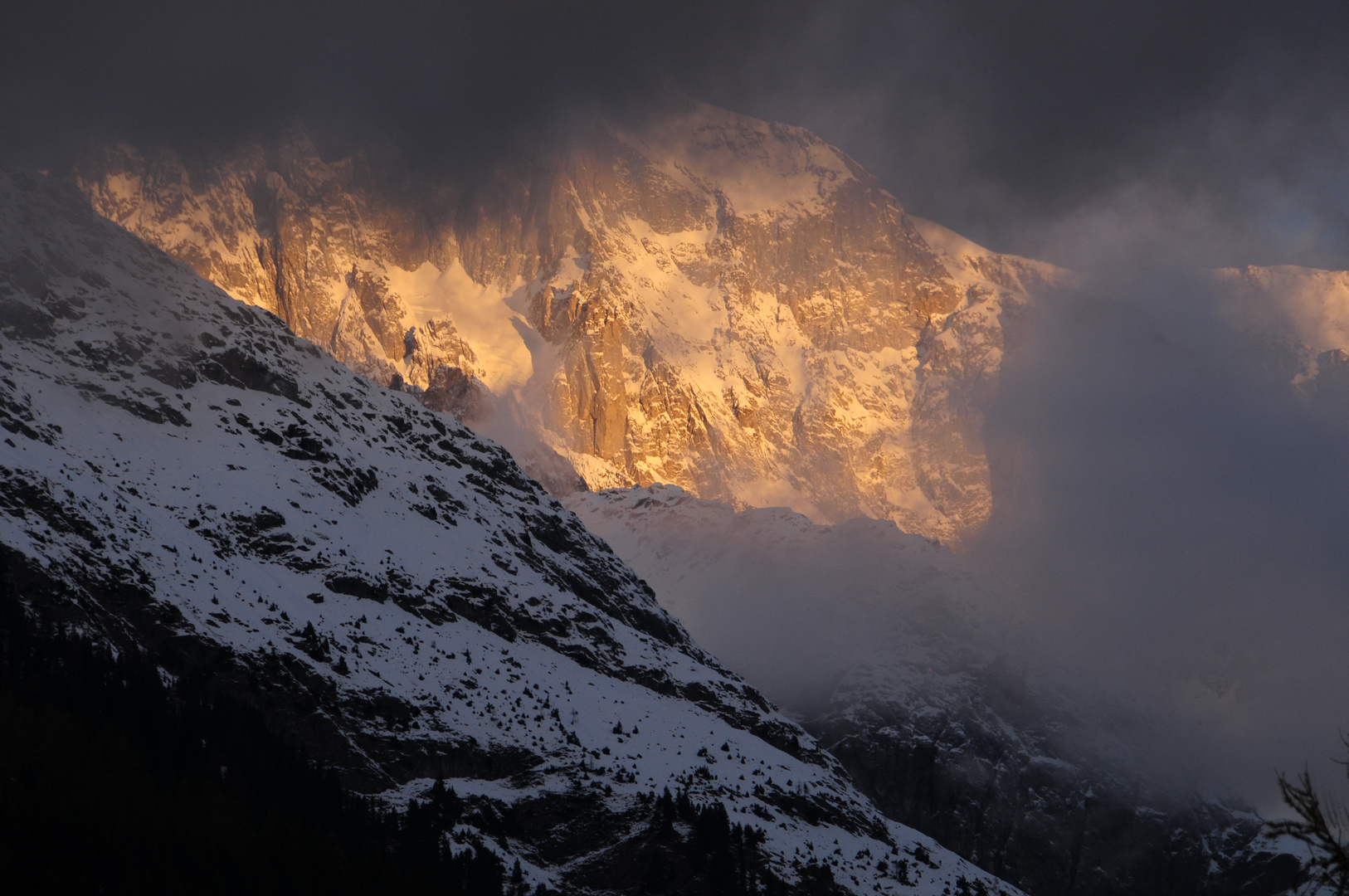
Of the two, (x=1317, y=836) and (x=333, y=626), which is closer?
(x=1317, y=836)

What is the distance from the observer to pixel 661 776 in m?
175

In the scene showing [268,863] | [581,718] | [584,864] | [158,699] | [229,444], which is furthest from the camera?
[229,444]

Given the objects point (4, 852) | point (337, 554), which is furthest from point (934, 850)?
point (4, 852)

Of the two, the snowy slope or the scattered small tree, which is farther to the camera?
the snowy slope

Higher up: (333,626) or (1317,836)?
(333,626)

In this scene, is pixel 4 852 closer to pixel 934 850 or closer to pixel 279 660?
pixel 279 660

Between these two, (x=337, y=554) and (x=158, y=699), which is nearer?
(x=158, y=699)

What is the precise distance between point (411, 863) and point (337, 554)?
61.4 m

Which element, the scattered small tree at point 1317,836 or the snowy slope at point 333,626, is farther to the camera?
the snowy slope at point 333,626

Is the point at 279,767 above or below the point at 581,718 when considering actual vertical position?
below

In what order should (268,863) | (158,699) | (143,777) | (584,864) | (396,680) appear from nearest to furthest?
(268,863)
(143,777)
(158,699)
(584,864)
(396,680)

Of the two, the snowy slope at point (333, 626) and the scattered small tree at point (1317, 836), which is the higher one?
the snowy slope at point (333, 626)

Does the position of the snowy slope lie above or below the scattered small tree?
above

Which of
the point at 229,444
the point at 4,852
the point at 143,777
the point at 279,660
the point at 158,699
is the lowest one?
the point at 4,852
